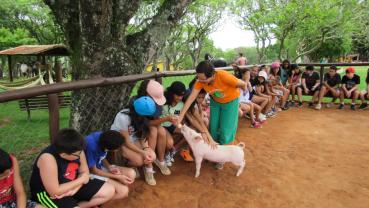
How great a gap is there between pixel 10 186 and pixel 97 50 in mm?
2121

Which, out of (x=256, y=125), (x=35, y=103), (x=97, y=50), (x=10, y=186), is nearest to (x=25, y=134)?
(x=35, y=103)

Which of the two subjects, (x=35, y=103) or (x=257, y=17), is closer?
(x=35, y=103)

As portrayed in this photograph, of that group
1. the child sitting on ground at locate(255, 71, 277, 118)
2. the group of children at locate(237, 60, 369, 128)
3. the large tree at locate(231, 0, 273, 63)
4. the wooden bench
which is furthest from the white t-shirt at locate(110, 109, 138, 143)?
the large tree at locate(231, 0, 273, 63)

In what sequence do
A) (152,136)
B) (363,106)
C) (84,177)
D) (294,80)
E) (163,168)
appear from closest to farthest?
(84,177), (152,136), (163,168), (363,106), (294,80)

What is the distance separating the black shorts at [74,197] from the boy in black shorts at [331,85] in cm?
631

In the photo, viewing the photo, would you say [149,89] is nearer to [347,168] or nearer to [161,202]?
[161,202]

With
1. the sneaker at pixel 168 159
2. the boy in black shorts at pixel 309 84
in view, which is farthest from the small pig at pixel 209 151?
the boy in black shorts at pixel 309 84

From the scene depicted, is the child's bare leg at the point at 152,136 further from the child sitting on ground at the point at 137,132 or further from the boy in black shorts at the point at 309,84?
the boy in black shorts at the point at 309,84

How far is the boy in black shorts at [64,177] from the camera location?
2.29 metres

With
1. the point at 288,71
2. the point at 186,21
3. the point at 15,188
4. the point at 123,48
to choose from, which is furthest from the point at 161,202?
the point at 186,21

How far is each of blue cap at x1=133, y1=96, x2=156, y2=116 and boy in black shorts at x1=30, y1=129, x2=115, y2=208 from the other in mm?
757

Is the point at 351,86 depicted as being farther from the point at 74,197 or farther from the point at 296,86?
the point at 74,197

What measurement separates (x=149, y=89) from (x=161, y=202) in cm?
117

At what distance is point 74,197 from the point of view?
2.65 m
